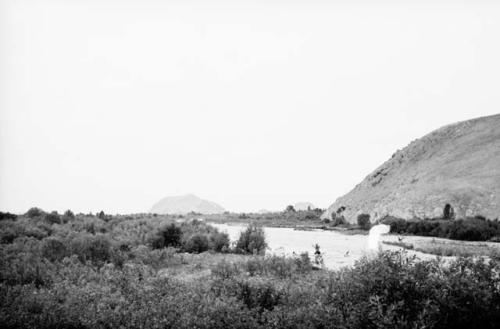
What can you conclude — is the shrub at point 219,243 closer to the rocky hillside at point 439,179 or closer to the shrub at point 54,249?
the shrub at point 54,249

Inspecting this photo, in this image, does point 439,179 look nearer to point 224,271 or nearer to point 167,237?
point 167,237

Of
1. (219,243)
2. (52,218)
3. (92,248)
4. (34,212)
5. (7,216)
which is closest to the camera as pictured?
(92,248)

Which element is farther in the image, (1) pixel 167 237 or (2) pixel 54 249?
(1) pixel 167 237

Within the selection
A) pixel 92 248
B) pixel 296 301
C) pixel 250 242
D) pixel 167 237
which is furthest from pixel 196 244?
pixel 296 301

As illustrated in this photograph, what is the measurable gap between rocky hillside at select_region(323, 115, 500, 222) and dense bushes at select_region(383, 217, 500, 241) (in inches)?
349

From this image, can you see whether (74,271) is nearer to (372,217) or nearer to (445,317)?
(445,317)

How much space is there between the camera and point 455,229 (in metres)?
31.2

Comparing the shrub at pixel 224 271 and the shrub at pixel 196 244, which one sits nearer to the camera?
the shrub at pixel 224 271

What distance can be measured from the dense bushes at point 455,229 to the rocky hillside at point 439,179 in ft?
29.1

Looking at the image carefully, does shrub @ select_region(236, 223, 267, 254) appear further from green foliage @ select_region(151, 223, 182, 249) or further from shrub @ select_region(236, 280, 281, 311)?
shrub @ select_region(236, 280, 281, 311)

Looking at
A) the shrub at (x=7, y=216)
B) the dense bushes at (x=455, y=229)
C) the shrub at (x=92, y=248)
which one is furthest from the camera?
the dense bushes at (x=455, y=229)

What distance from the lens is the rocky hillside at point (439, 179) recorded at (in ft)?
142

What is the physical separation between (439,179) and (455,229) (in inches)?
852

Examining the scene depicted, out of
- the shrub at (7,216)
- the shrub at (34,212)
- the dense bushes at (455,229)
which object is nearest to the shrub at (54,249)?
the shrub at (7,216)
